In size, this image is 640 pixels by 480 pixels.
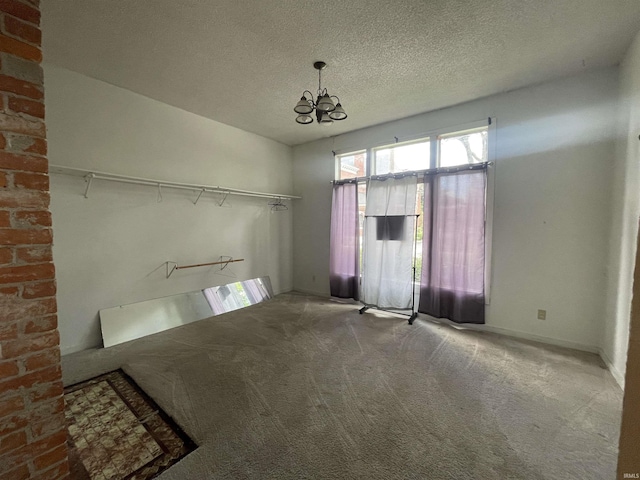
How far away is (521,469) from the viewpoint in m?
1.42

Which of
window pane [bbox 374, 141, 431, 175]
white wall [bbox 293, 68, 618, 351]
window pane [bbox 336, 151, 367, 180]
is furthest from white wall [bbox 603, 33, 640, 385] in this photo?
window pane [bbox 336, 151, 367, 180]

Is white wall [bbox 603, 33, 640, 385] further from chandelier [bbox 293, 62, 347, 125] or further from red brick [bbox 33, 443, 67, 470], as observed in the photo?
red brick [bbox 33, 443, 67, 470]

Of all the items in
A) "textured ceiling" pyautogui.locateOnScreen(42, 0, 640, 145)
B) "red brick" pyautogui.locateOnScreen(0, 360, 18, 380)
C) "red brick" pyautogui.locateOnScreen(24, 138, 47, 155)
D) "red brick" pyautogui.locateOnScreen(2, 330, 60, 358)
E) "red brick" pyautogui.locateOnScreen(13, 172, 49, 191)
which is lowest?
"red brick" pyautogui.locateOnScreen(0, 360, 18, 380)

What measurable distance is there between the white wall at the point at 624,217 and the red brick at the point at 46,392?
3.70 meters

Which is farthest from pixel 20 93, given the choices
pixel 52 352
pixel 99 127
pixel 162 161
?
pixel 162 161

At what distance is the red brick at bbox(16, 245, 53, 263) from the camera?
1.04 m

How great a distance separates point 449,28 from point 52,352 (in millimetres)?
3169

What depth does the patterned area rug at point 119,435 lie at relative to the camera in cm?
143

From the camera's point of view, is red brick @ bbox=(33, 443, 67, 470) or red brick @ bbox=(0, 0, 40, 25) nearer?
→ red brick @ bbox=(0, 0, 40, 25)

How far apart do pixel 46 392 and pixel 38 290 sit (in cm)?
43

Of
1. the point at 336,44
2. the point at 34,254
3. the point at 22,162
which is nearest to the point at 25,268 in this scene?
the point at 34,254

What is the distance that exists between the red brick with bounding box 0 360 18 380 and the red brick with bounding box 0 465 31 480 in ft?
1.24

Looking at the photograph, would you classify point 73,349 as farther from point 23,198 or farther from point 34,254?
point 23,198

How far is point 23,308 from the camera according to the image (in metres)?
1.05
